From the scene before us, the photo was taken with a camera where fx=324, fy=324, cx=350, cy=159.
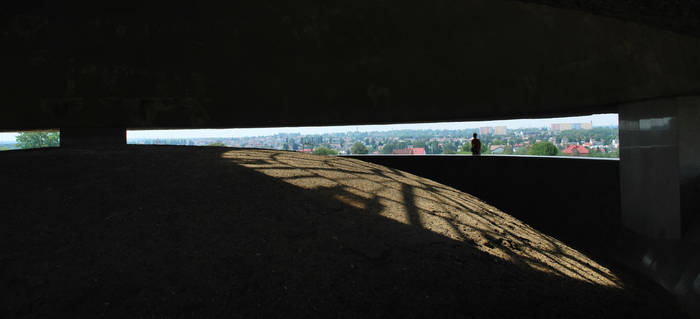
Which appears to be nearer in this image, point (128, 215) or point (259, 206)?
point (128, 215)

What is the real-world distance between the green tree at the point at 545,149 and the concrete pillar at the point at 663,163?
336 centimetres

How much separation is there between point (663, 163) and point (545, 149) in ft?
17.9

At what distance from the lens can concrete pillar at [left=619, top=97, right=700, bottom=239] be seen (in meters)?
6.28

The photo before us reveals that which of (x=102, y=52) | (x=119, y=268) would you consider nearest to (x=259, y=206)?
(x=119, y=268)

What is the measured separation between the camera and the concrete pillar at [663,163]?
247 inches

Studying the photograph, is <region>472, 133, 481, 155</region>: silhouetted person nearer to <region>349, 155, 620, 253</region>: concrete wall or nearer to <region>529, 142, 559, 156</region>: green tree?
<region>349, 155, 620, 253</region>: concrete wall

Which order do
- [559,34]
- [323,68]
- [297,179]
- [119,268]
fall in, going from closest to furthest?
1. [119,268]
2. [297,179]
3. [559,34]
4. [323,68]

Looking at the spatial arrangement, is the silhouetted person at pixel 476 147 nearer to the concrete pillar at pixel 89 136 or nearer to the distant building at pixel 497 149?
the distant building at pixel 497 149

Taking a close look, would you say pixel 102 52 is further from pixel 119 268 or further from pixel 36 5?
pixel 119 268

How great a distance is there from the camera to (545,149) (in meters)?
11.9

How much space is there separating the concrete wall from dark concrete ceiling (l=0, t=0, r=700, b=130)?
6.72 ft

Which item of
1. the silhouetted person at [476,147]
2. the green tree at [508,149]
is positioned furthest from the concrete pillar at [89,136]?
the green tree at [508,149]

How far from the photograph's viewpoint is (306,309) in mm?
2422

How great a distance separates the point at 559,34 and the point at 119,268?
28.6 feet
